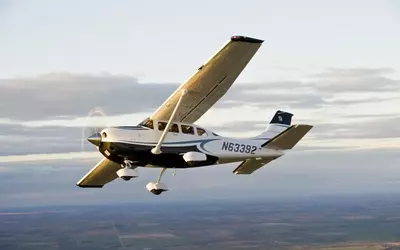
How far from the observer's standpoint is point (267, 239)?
169 meters

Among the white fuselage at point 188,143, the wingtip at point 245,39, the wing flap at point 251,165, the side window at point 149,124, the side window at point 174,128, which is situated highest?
the wingtip at point 245,39

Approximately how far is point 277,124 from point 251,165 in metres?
2.62

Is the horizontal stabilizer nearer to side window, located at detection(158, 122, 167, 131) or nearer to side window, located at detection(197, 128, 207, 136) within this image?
side window, located at detection(197, 128, 207, 136)

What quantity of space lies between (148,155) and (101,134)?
1688 mm

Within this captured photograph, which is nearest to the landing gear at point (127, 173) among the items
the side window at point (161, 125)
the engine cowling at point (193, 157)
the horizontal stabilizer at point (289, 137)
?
the side window at point (161, 125)

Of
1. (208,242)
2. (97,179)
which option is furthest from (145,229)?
(97,179)

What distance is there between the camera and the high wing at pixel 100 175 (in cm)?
2950

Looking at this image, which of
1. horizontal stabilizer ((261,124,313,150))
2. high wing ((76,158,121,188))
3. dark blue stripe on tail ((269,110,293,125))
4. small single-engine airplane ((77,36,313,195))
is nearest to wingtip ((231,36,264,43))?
small single-engine airplane ((77,36,313,195))

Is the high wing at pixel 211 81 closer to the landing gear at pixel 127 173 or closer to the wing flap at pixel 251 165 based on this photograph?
the landing gear at pixel 127 173

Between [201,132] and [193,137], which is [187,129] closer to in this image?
[193,137]

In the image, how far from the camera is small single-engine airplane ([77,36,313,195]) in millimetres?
22375

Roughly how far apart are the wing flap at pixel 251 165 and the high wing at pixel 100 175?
5870 mm

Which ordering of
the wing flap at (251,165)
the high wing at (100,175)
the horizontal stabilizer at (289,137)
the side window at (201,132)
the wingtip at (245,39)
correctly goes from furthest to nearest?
1. the high wing at (100,175)
2. the wing flap at (251,165)
3. the side window at (201,132)
4. the horizontal stabilizer at (289,137)
5. the wingtip at (245,39)

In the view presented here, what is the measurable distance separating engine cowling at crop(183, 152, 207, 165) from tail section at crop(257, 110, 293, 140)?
3967mm
